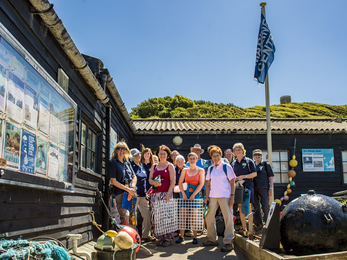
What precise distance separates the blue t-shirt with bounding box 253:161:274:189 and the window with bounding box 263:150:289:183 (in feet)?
19.2

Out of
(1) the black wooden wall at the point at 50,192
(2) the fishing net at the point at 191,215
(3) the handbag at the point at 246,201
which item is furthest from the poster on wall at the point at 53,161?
(3) the handbag at the point at 246,201

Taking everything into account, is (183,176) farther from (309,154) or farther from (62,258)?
(309,154)

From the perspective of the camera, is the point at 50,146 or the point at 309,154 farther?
the point at 309,154

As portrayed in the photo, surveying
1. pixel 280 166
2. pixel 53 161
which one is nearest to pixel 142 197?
pixel 53 161

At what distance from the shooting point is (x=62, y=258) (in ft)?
8.91

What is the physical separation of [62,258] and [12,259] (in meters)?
0.47

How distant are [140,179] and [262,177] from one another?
260 centimetres

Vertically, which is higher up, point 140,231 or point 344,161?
point 344,161

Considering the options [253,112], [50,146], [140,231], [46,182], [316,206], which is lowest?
[140,231]

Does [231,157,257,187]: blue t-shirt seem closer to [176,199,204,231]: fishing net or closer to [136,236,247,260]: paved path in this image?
[176,199,204,231]: fishing net

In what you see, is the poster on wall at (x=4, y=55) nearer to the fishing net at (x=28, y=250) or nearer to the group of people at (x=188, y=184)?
the fishing net at (x=28, y=250)

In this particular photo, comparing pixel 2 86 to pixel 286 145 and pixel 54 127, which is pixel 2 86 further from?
pixel 286 145

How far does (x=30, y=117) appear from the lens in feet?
10.1

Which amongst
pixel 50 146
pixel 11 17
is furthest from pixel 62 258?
pixel 11 17
